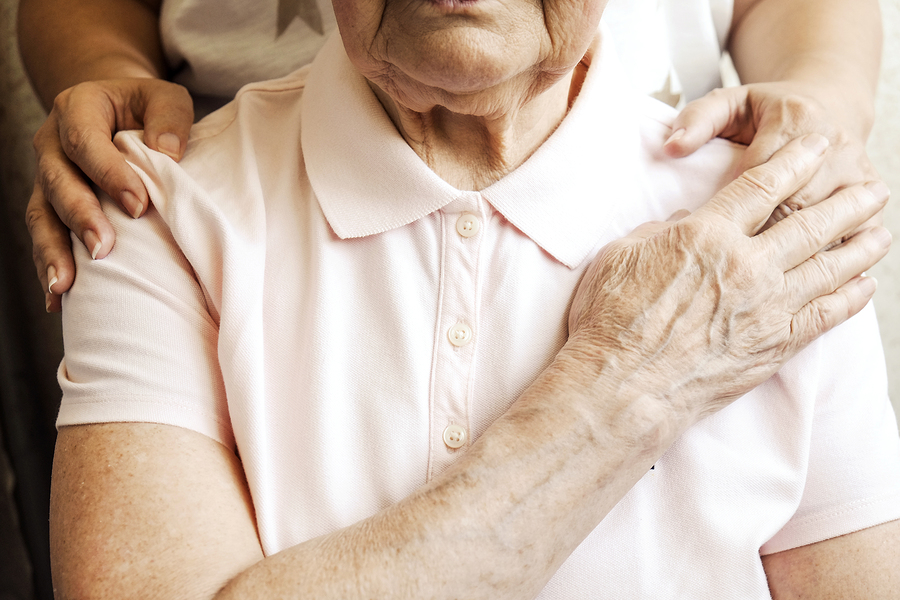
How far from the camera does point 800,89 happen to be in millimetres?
950

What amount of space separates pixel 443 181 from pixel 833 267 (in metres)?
0.49

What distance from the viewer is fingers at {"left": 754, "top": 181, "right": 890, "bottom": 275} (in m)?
0.76

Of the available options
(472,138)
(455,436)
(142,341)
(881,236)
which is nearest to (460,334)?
(455,436)

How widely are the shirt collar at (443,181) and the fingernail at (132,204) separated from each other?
0.21m

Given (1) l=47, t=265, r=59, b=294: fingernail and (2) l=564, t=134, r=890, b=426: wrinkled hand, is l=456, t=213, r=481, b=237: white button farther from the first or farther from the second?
(1) l=47, t=265, r=59, b=294: fingernail

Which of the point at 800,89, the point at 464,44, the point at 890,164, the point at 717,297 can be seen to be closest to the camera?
the point at 464,44

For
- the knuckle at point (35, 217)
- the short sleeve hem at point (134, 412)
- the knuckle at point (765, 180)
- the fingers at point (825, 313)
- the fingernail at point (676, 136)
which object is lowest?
the knuckle at point (35, 217)

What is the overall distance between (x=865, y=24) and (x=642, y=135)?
609mm

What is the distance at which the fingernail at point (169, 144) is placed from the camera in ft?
2.86

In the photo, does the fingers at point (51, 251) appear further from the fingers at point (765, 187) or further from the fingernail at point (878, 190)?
the fingernail at point (878, 190)

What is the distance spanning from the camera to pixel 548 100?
839 millimetres

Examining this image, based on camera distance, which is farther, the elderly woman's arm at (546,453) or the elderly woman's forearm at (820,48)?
the elderly woman's forearm at (820,48)

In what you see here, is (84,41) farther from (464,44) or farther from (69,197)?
(464,44)

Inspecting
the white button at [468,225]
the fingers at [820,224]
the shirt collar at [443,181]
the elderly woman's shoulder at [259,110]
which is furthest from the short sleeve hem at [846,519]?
the elderly woman's shoulder at [259,110]
